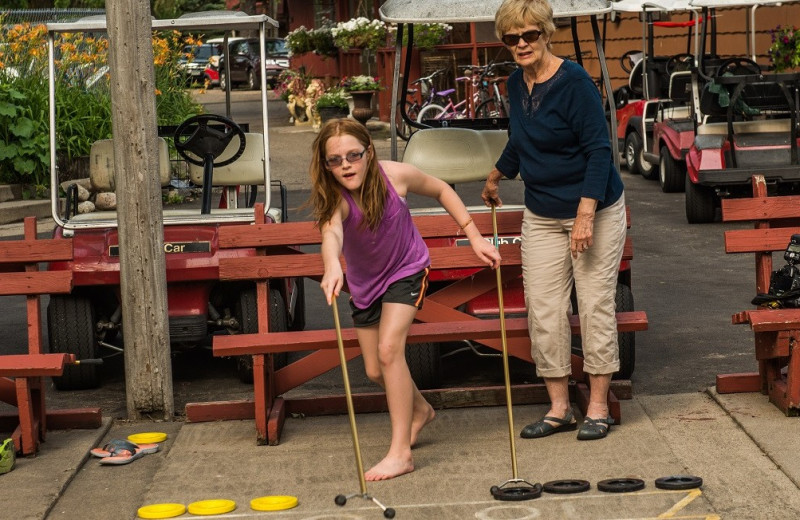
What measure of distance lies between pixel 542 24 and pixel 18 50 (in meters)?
11.9

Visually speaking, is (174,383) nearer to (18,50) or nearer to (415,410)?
(415,410)

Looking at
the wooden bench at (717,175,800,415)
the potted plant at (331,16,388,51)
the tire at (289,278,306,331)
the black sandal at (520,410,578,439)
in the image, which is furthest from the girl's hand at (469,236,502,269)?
the potted plant at (331,16,388,51)

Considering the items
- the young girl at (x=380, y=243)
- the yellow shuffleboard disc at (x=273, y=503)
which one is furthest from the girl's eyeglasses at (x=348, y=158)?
the yellow shuffleboard disc at (x=273, y=503)

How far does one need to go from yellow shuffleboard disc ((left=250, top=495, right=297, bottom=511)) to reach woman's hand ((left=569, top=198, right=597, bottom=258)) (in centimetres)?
161

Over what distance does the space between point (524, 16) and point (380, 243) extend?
114 cm

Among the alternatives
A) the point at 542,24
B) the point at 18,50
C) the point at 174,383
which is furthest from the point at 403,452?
the point at 18,50

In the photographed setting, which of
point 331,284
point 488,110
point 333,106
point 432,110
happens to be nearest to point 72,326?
point 331,284

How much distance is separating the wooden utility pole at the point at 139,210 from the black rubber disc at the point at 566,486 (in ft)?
7.50

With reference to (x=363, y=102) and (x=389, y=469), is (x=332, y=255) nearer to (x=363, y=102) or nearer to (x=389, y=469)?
(x=389, y=469)

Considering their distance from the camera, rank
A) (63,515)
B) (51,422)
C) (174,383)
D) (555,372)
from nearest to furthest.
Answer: (63,515)
(555,372)
(51,422)
(174,383)

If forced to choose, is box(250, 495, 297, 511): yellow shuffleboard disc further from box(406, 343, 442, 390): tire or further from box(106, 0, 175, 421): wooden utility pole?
box(406, 343, 442, 390): tire

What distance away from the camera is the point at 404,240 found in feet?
18.6

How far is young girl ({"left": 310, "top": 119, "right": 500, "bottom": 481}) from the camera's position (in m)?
5.47

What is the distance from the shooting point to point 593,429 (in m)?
6.08
